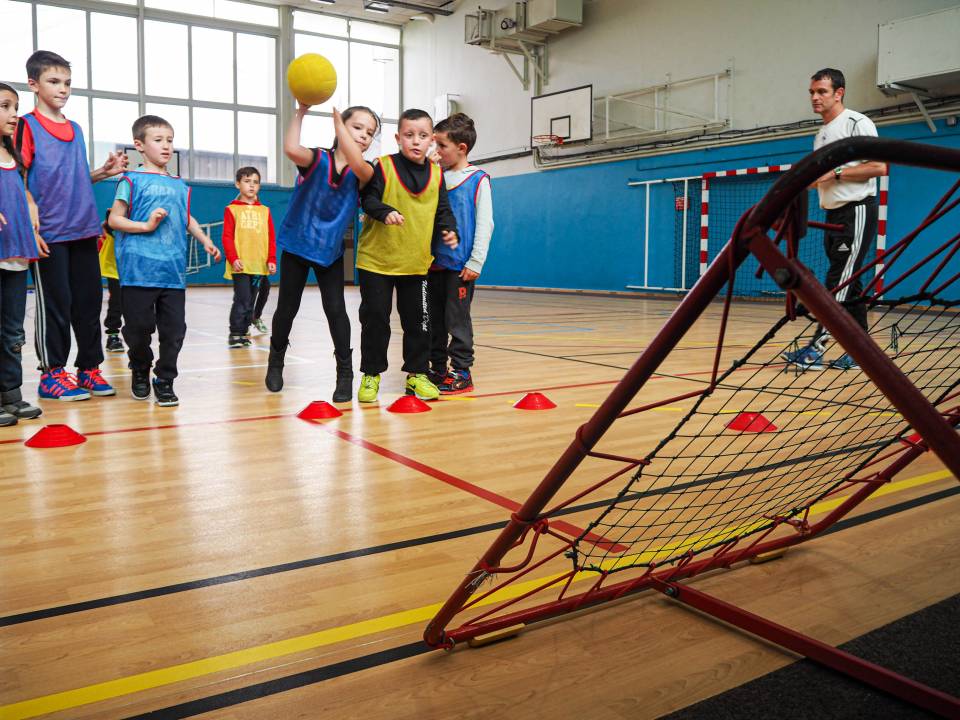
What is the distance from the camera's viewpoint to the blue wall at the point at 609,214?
397 inches

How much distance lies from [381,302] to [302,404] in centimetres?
61

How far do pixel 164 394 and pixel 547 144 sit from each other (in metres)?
12.7

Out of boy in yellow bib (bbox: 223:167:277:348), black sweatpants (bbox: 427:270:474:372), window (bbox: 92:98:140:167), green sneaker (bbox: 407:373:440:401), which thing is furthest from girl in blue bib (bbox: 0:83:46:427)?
window (bbox: 92:98:140:167)

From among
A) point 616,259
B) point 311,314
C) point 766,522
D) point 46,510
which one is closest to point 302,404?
point 46,510

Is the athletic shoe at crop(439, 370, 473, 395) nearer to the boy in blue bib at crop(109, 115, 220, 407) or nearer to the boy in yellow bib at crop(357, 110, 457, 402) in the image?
the boy in yellow bib at crop(357, 110, 457, 402)

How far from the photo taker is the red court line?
2012mm

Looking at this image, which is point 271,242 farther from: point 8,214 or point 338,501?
point 338,501

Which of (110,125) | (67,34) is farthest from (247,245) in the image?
(67,34)

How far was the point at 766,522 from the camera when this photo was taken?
5.94ft

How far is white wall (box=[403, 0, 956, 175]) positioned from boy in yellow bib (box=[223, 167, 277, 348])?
8.13 metres

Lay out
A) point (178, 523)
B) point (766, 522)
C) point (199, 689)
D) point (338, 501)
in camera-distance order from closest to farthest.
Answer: point (199, 689) < point (766, 522) < point (178, 523) < point (338, 501)

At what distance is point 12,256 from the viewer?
10.6 ft

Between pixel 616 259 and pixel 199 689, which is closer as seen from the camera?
pixel 199 689

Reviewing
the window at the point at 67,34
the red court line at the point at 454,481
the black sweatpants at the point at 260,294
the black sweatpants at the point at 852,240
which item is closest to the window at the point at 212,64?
the window at the point at 67,34
